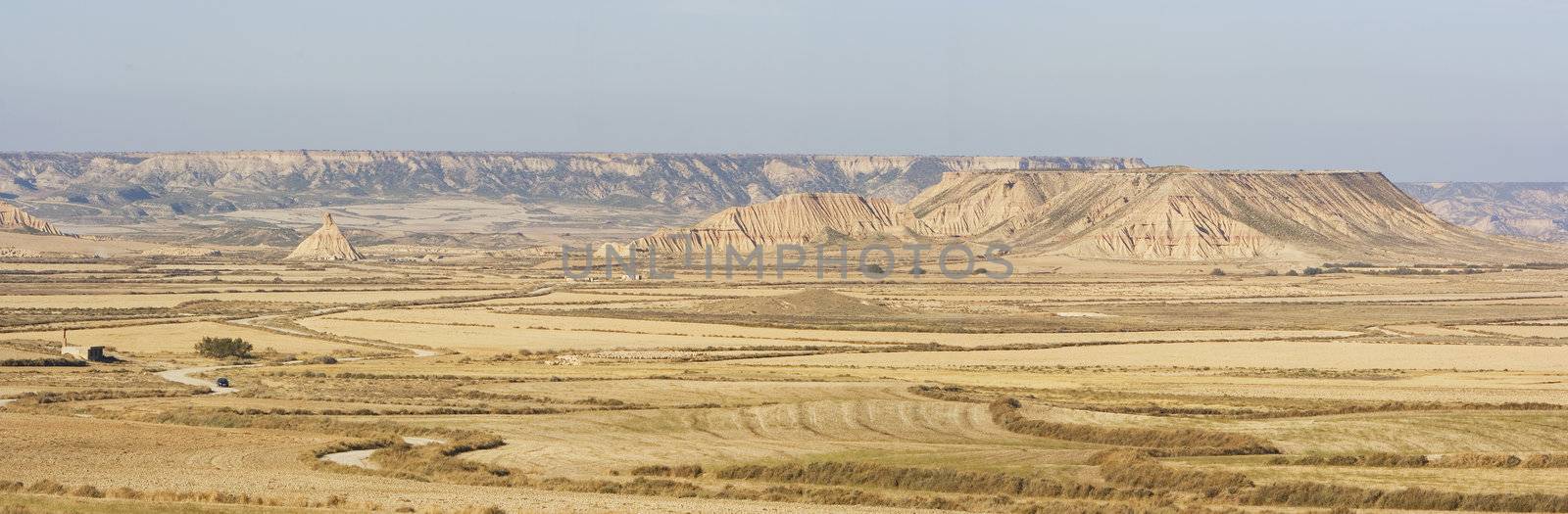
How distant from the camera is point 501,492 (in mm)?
33719

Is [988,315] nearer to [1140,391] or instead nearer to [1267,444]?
[1140,391]

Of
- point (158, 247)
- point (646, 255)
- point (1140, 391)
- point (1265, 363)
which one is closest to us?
point (1140, 391)

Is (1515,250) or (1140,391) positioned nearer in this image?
(1140,391)

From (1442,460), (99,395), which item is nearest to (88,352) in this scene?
(99,395)

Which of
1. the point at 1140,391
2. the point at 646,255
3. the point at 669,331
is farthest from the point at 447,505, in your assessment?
the point at 646,255

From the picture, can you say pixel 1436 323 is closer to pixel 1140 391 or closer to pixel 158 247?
pixel 1140 391

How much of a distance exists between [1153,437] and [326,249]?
15284 centimetres

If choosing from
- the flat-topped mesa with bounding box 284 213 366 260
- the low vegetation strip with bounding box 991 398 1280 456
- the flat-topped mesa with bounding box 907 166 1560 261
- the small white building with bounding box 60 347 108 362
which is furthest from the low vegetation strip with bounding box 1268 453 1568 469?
the flat-topped mesa with bounding box 284 213 366 260

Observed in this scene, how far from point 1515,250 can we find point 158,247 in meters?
142

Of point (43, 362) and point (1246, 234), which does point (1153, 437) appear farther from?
point (1246, 234)

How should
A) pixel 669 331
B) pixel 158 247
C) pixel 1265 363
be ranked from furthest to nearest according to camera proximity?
pixel 158 247
pixel 669 331
pixel 1265 363

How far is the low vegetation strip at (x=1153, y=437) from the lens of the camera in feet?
133

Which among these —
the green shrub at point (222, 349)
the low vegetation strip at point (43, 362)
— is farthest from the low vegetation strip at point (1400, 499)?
the green shrub at point (222, 349)

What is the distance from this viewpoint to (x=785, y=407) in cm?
5000
